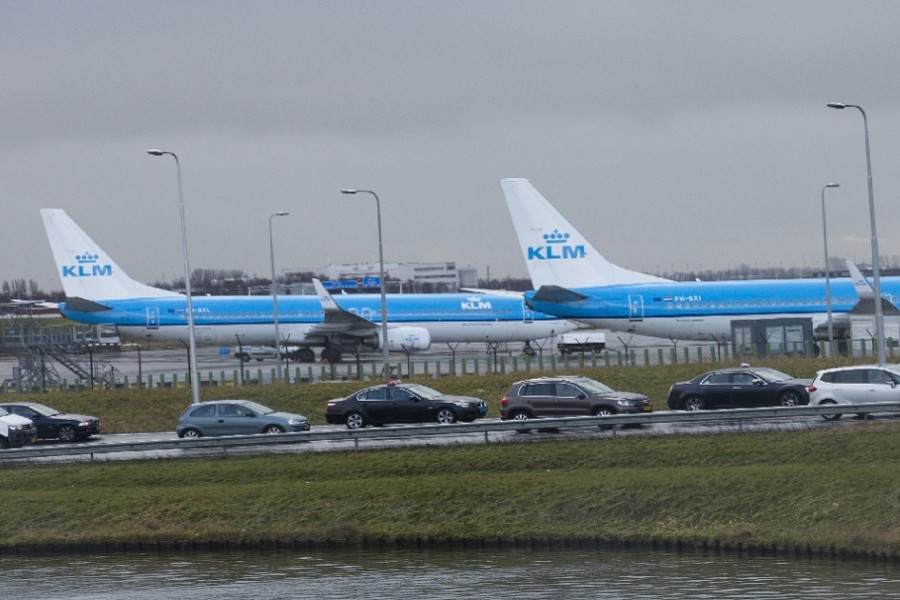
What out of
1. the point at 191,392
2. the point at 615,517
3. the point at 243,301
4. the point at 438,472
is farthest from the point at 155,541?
the point at 243,301

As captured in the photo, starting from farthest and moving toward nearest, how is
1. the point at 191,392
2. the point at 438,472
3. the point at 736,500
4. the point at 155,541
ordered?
the point at 191,392 → the point at 438,472 → the point at 155,541 → the point at 736,500

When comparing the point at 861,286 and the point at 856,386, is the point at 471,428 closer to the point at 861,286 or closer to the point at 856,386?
the point at 856,386

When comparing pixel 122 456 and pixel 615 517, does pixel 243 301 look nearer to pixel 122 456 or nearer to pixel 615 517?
pixel 122 456

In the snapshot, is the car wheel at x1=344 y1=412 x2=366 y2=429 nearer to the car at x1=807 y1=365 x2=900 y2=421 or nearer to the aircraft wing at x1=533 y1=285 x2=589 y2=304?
the car at x1=807 y1=365 x2=900 y2=421

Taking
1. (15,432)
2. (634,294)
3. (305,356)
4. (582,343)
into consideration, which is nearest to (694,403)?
(15,432)

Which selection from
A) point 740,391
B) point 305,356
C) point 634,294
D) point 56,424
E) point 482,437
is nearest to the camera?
point 482,437

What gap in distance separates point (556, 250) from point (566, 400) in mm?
27899

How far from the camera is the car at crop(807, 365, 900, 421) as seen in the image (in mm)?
35531

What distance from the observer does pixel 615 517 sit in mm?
27578

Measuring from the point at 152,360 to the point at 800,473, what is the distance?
61800 mm

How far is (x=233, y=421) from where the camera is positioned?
39.9 metres

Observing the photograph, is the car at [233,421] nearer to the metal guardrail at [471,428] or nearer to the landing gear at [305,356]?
the metal guardrail at [471,428]

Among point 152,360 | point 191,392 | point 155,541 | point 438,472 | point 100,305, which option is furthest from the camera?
point 152,360

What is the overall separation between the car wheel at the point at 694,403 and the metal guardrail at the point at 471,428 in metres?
3.56
